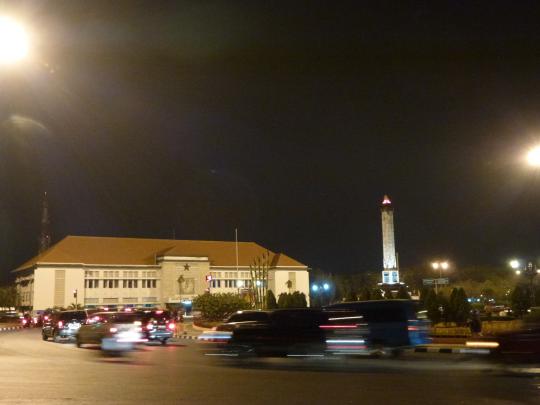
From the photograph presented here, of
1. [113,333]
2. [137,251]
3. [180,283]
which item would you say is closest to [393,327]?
[113,333]

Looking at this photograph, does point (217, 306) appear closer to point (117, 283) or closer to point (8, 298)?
point (117, 283)

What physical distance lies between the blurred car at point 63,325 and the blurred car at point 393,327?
18.7m

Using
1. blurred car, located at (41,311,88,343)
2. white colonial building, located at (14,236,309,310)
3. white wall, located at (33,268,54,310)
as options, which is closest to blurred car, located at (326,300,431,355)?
blurred car, located at (41,311,88,343)

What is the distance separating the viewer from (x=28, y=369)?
1714cm

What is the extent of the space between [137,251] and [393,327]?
93.9 metres

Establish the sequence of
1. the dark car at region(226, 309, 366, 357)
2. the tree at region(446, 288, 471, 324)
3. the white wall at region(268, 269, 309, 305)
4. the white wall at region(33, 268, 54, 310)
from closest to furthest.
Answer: the dark car at region(226, 309, 366, 357) → the tree at region(446, 288, 471, 324) → the white wall at region(33, 268, 54, 310) → the white wall at region(268, 269, 309, 305)

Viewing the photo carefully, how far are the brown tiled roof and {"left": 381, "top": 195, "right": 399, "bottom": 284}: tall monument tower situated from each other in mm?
17804

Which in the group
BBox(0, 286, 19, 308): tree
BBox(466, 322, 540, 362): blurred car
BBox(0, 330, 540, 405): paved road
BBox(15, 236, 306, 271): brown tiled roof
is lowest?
BBox(0, 330, 540, 405): paved road

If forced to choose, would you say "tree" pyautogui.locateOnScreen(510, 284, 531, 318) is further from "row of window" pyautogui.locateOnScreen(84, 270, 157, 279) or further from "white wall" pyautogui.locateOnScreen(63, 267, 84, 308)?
"row of window" pyautogui.locateOnScreen(84, 270, 157, 279)

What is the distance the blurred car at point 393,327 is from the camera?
71.5 ft

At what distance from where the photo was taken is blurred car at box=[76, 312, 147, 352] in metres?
25.1

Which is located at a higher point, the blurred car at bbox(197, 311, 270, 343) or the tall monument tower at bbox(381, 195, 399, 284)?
the tall monument tower at bbox(381, 195, 399, 284)

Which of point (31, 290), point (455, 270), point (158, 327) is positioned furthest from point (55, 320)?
point (455, 270)

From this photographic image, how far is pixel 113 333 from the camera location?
25.2m
